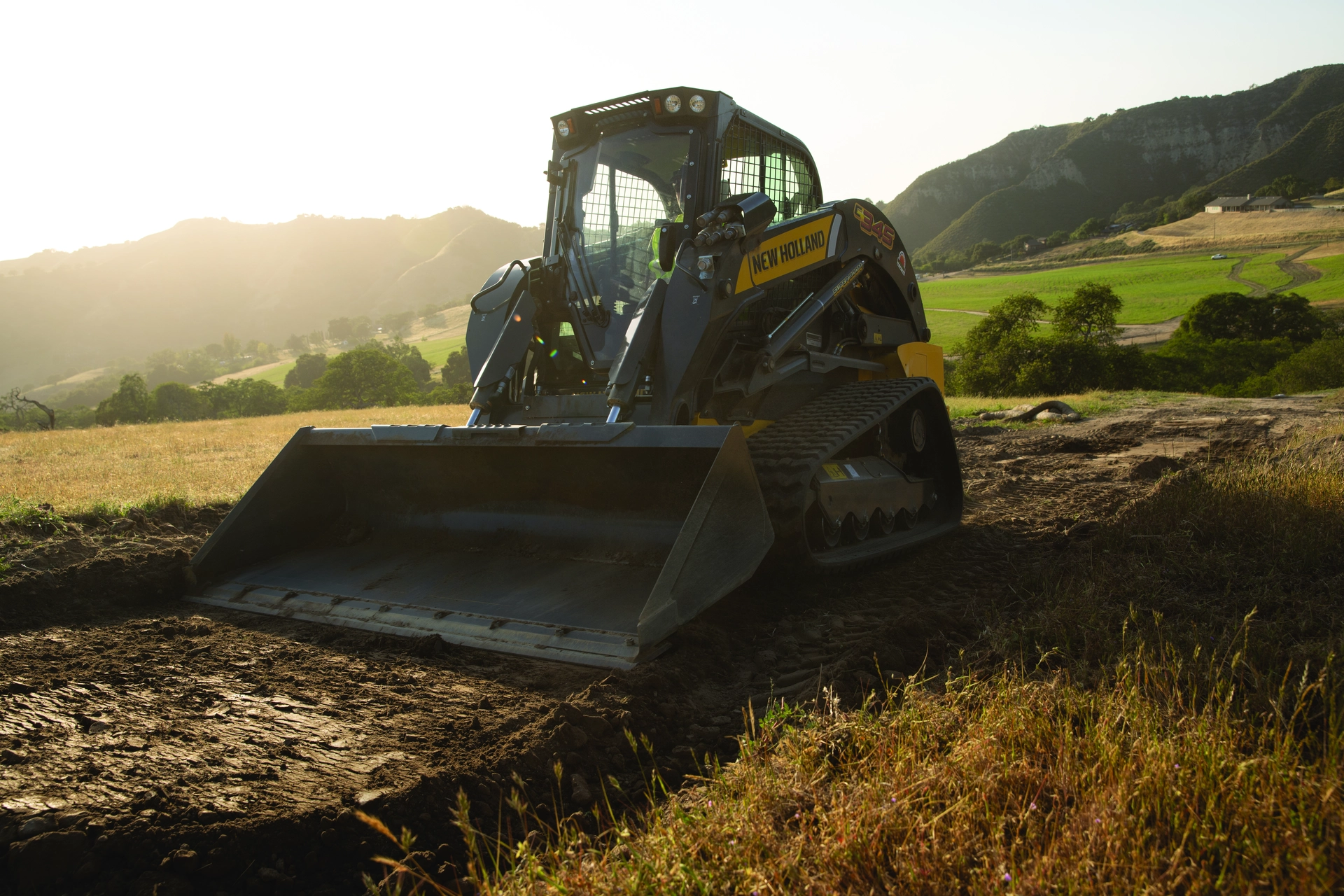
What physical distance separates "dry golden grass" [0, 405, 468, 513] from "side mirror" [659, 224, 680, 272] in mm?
4958

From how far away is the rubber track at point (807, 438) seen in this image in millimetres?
3910

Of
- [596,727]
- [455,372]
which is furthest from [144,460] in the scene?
[455,372]

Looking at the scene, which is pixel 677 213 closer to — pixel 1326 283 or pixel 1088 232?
pixel 1326 283

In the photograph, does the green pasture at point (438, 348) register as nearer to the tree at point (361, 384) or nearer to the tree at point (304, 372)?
the tree at point (304, 372)

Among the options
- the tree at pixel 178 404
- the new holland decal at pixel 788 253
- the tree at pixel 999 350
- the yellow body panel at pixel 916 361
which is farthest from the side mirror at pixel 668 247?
the tree at pixel 178 404

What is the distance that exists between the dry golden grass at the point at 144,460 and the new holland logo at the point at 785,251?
5397 millimetres

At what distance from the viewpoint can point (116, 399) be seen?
144ft

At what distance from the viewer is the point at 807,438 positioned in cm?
436

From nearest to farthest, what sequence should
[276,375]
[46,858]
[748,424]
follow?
[46,858] < [748,424] < [276,375]

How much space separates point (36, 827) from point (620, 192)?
14.2ft

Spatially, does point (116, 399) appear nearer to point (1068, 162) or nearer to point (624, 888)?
point (624, 888)

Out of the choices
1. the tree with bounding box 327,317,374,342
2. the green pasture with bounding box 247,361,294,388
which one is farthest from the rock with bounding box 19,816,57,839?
the tree with bounding box 327,317,374,342

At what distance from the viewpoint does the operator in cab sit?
4855mm

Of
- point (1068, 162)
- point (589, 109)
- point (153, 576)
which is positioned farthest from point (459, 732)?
point (1068, 162)
